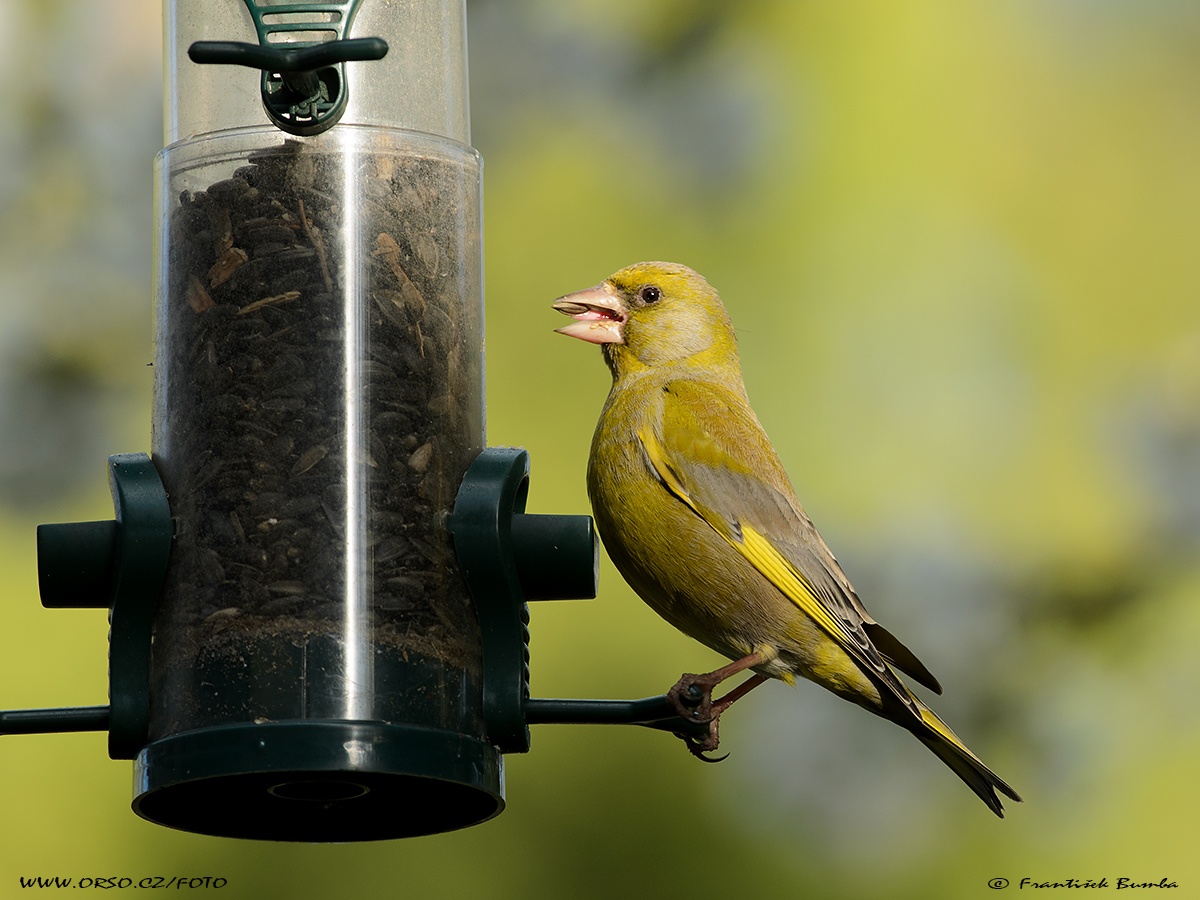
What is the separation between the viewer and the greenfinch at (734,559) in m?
5.04

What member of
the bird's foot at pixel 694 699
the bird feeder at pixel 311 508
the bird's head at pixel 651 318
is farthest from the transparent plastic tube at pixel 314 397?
the bird's head at pixel 651 318

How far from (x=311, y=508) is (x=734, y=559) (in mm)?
1252

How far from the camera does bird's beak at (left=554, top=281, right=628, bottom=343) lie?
18.8 feet

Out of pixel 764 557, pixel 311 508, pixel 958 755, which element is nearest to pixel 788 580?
pixel 764 557

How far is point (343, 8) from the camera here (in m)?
4.48

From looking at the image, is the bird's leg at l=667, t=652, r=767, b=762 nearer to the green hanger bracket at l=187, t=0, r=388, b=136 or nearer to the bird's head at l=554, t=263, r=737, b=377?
the bird's head at l=554, t=263, r=737, b=377

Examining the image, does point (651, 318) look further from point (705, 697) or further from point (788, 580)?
point (705, 697)

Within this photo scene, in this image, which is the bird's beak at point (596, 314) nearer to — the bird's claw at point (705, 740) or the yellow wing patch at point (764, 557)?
the yellow wing patch at point (764, 557)

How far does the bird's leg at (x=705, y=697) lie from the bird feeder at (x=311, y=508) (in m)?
0.07

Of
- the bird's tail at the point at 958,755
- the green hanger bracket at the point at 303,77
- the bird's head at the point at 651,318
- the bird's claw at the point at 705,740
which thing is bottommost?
the bird's tail at the point at 958,755

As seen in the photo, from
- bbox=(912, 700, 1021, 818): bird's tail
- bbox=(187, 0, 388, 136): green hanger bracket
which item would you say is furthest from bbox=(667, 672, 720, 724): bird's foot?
bbox=(187, 0, 388, 136): green hanger bracket

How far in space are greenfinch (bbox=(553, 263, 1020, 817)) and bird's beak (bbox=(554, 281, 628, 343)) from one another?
0.96 ft

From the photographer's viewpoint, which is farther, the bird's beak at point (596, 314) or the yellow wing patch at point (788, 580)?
the bird's beak at point (596, 314)

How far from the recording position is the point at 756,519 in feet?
17.2
